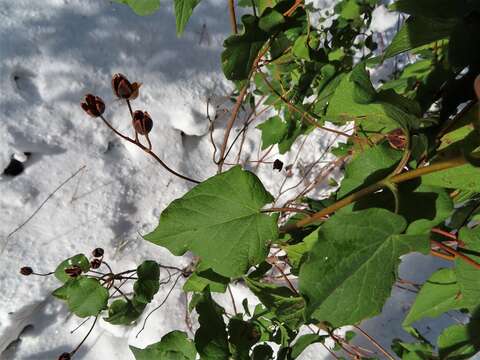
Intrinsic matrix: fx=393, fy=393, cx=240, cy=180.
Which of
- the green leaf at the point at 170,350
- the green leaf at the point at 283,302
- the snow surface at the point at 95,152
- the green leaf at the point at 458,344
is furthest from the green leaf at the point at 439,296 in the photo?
the snow surface at the point at 95,152

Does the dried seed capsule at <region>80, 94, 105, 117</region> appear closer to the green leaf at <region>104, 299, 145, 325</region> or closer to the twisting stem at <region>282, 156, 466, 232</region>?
the twisting stem at <region>282, 156, 466, 232</region>

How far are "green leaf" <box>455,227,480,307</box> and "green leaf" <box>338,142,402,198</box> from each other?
17cm

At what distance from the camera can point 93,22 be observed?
164cm

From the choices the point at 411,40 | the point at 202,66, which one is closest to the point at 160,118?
the point at 202,66

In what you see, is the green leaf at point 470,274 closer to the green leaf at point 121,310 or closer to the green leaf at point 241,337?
the green leaf at point 241,337

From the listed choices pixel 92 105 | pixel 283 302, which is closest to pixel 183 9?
pixel 92 105

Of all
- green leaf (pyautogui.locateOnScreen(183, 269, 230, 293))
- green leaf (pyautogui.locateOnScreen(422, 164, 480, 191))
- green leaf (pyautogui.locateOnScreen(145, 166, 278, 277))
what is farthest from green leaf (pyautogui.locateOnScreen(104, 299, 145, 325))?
green leaf (pyautogui.locateOnScreen(422, 164, 480, 191))

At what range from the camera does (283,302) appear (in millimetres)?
749

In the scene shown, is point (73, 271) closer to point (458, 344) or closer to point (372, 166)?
point (372, 166)

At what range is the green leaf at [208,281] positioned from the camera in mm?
847

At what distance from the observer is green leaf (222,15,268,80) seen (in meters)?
0.65

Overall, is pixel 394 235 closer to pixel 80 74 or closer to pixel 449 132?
pixel 449 132

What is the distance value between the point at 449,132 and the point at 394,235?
0.67ft

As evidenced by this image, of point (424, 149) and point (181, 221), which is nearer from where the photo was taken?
point (424, 149)
